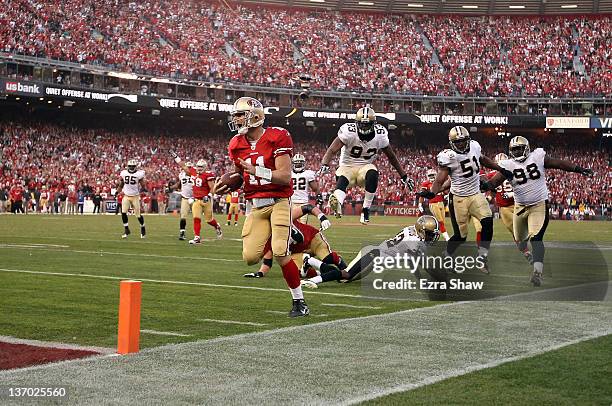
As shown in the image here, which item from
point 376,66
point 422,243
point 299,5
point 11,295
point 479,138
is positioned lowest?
point 11,295

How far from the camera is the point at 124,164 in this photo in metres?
47.2

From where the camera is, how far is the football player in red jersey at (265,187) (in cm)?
782

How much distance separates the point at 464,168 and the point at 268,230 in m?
5.52

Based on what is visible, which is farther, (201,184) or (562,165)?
(201,184)

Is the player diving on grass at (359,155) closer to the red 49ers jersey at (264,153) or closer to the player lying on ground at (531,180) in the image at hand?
the player lying on ground at (531,180)

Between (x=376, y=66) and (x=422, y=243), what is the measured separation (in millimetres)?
45880

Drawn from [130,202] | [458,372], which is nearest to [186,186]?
[130,202]

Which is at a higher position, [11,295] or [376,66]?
[376,66]

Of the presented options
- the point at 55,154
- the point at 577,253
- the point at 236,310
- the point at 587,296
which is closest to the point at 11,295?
the point at 236,310

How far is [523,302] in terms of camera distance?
354 inches

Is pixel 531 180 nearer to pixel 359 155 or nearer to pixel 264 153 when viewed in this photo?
pixel 359 155

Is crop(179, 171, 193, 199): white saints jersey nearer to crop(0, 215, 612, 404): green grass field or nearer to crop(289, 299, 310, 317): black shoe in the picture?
crop(0, 215, 612, 404): green grass field

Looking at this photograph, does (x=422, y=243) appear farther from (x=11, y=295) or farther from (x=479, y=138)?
(x=479, y=138)

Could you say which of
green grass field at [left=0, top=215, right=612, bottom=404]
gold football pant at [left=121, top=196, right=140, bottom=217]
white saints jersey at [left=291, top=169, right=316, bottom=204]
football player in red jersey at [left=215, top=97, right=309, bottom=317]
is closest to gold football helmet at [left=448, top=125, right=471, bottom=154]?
green grass field at [left=0, top=215, right=612, bottom=404]
